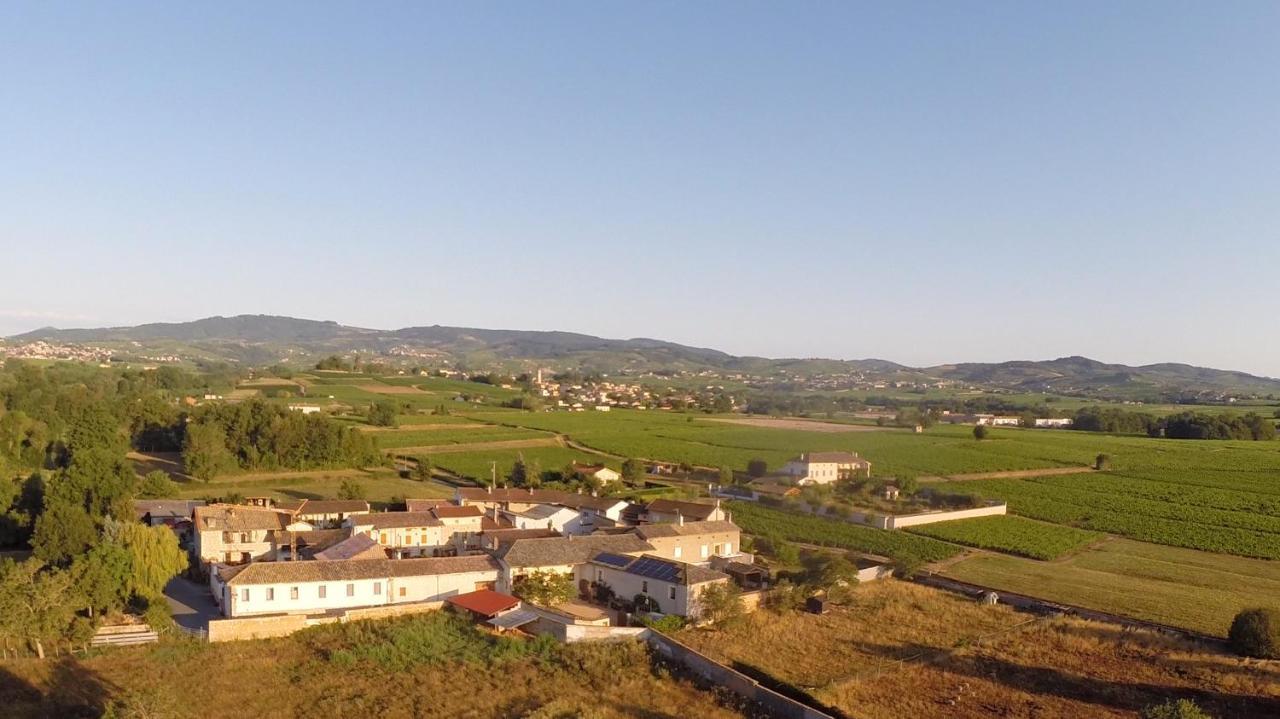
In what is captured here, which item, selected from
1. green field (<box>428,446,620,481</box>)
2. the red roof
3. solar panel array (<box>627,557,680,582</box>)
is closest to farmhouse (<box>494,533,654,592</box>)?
the red roof

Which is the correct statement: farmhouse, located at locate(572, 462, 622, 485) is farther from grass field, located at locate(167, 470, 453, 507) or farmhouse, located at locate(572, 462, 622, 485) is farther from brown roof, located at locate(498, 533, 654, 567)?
brown roof, located at locate(498, 533, 654, 567)

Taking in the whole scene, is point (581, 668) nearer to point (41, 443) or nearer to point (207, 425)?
point (207, 425)

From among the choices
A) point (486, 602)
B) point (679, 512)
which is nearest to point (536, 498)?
point (679, 512)

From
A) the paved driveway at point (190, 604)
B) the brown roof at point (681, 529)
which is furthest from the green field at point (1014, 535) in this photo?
the paved driveway at point (190, 604)

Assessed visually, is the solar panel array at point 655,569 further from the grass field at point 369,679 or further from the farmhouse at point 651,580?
the grass field at point 369,679

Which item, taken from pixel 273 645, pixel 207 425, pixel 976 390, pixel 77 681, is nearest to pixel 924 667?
pixel 273 645

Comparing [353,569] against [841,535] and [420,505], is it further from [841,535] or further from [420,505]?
[841,535]
